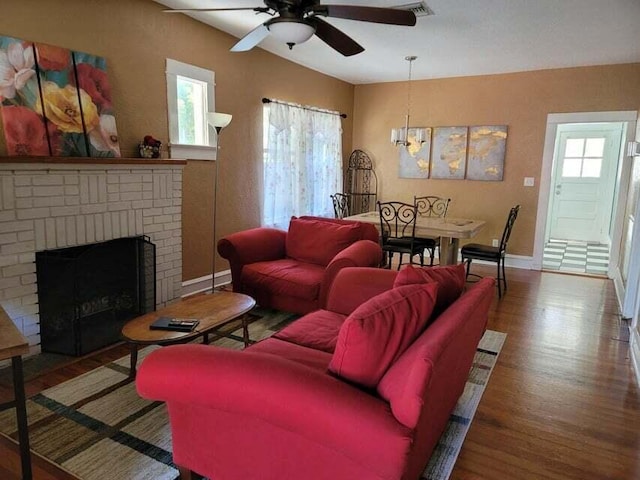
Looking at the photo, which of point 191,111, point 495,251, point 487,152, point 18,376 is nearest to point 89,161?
point 191,111

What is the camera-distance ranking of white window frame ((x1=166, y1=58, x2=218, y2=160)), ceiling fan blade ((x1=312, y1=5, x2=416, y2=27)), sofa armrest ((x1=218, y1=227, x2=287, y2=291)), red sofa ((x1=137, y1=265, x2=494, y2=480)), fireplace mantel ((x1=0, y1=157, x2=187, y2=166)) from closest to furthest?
red sofa ((x1=137, y1=265, x2=494, y2=480)) → ceiling fan blade ((x1=312, y1=5, x2=416, y2=27)) → fireplace mantel ((x1=0, y1=157, x2=187, y2=166)) → sofa armrest ((x1=218, y1=227, x2=287, y2=291)) → white window frame ((x1=166, y1=58, x2=218, y2=160))

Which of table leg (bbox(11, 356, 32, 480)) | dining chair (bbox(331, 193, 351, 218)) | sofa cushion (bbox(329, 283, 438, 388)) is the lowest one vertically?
table leg (bbox(11, 356, 32, 480))

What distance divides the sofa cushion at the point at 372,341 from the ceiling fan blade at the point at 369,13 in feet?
5.83

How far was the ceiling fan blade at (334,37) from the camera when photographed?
2.61 metres

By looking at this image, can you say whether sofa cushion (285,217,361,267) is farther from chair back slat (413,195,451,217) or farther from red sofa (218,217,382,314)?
chair back slat (413,195,451,217)

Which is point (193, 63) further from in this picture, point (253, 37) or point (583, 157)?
point (583, 157)

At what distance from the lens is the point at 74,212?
9.47ft

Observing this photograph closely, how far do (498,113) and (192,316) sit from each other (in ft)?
16.6

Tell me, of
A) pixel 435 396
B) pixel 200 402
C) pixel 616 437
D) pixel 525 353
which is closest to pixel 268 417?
pixel 200 402

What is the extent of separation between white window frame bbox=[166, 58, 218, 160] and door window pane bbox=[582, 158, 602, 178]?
670 centimetres

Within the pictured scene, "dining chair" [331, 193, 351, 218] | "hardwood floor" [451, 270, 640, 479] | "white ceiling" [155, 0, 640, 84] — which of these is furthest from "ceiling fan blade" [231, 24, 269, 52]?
"dining chair" [331, 193, 351, 218]

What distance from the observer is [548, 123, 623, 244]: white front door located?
7.39m

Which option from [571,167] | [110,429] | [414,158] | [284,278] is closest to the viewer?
[110,429]

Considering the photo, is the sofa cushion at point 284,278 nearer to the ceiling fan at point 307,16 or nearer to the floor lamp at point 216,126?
the floor lamp at point 216,126
